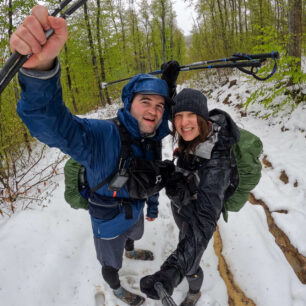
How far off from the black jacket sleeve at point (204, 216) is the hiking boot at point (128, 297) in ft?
4.22

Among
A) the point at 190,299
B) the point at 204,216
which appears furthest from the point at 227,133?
the point at 190,299

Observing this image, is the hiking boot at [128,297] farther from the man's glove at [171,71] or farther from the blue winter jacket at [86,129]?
the man's glove at [171,71]

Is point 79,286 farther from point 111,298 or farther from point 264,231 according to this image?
point 264,231

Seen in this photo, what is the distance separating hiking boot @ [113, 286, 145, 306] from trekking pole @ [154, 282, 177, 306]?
146 cm

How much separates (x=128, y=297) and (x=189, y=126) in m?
2.14

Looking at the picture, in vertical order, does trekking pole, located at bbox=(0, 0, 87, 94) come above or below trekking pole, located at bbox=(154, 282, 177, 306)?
above

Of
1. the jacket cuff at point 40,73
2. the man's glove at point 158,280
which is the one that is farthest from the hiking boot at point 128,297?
the jacket cuff at point 40,73

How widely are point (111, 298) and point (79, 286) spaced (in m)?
0.42

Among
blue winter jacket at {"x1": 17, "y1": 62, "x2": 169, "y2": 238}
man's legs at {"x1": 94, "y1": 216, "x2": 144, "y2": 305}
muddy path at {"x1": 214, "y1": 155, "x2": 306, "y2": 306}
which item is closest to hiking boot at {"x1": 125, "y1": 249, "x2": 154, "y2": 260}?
man's legs at {"x1": 94, "y1": 216, "x2": 144, "y2": 305}

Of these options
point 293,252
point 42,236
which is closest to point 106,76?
point 42,236

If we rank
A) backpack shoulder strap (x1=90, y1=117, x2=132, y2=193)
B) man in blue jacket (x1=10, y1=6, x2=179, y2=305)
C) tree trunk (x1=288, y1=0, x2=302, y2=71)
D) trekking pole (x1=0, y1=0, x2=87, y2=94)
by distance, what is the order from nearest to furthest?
1. trekking pole (x1=0, y1=0, x2=87, y2=94)
2. man in blue jacket (x1=10, y1=6, x2=179, y2=305)
3. backpack shoulder strap (x1=90, y1=117, x2=132, y2=193)
4. tree trunk (x1=288, y1=0, x2=302, y2=71)

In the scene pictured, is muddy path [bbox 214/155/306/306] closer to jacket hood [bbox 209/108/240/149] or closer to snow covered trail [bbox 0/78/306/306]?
snow covered trail [bbox 0/78/306/306]

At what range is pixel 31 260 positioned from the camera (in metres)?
2.33

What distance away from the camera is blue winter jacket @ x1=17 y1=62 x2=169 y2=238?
2.92 ft
